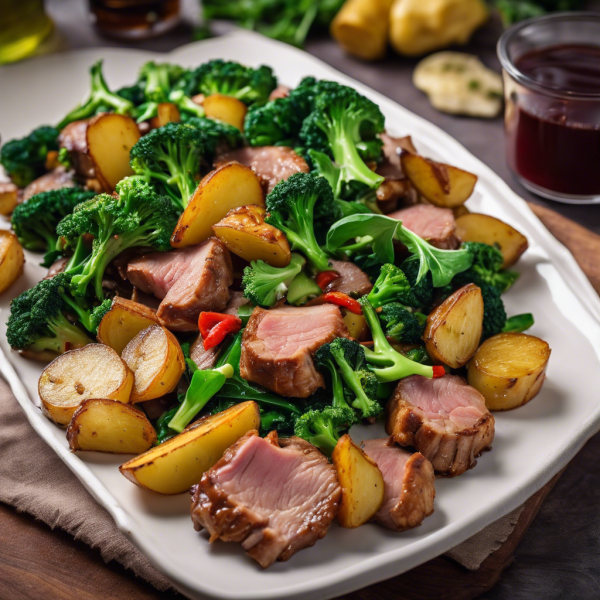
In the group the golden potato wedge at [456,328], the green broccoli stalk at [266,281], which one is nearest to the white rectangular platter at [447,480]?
the golden potato wedge at [456,328]

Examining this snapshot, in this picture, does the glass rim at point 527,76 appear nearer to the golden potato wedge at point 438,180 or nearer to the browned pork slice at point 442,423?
the golden potato wedge at point 438,180

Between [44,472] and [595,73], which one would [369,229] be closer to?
[44,472]

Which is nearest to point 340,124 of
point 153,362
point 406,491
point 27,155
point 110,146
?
point 110,146

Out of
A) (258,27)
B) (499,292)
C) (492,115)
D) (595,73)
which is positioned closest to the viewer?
(499,292)

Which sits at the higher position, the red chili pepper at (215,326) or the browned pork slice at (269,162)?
the browned pork slice at (269,162)

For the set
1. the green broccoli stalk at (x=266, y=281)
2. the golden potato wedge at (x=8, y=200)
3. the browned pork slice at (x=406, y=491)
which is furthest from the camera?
the golden potato wedge at (x=8, y=200)

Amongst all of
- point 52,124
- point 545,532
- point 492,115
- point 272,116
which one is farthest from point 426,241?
point 52,124

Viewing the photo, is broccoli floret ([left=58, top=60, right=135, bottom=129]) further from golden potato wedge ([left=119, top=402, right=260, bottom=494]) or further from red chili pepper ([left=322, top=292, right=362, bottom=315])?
golden potato wedge ([left=119, top=402, right=260, bottom=494])
